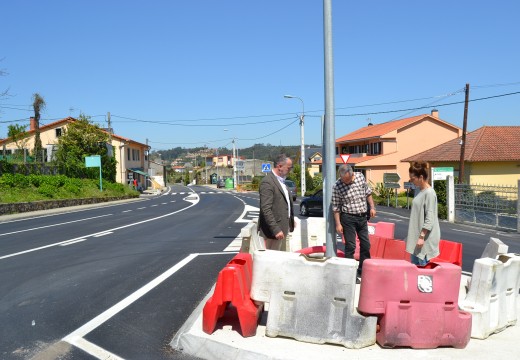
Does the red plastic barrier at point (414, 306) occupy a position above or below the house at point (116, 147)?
below

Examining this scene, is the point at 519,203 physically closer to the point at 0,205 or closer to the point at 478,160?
the point at 478,160

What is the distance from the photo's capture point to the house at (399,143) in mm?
47656

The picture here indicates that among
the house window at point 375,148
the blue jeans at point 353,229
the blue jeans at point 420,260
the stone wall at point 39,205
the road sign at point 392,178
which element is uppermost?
the house window at point 375,148

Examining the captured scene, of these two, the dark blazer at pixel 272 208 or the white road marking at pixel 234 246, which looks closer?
the dark blazer at pixel 272 208

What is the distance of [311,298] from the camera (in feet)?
16.2

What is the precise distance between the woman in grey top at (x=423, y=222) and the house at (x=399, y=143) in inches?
1618

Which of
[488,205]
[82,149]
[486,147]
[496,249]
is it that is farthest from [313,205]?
[82,149]

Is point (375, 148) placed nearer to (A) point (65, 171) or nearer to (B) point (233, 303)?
(A) point (65, 171)

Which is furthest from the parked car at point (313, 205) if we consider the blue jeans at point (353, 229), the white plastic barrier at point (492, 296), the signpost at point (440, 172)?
the white plastic barrier at point (492, 296)

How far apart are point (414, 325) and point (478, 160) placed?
32117 millimetres

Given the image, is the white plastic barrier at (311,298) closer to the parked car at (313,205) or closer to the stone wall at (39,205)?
the parked car at (313,205)

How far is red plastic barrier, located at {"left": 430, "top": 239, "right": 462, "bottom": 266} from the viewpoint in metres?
7.78

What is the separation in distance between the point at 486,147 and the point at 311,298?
114 feet

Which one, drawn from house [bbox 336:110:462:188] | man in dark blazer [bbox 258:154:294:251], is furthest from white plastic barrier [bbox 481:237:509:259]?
house [bbox 336:110:462:188]
